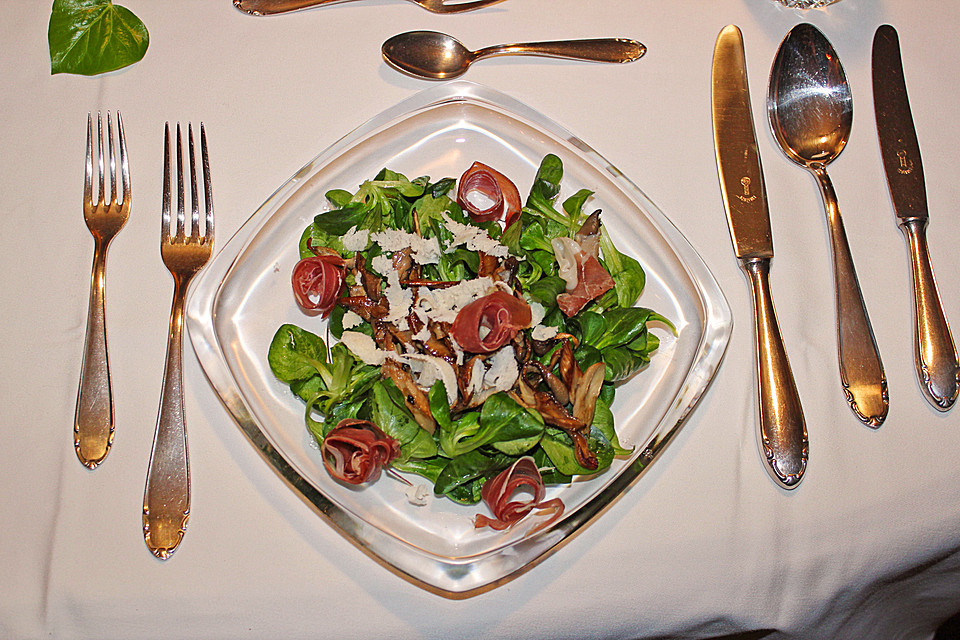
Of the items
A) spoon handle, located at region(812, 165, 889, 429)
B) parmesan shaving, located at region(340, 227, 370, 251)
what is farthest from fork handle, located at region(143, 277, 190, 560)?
spoon handle, located at region(812, 165, 889, 429)

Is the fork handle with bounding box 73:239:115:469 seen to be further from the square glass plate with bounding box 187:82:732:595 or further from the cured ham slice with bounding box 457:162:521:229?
the cured ham slice with bounding box 457:162:521:229

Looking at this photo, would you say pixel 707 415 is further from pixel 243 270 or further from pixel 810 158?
pixel 243 270

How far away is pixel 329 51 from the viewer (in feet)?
3.03

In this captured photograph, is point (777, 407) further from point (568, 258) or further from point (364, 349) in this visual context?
point (364, 349)

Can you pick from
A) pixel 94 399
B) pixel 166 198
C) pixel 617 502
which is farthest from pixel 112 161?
pixel 617 502

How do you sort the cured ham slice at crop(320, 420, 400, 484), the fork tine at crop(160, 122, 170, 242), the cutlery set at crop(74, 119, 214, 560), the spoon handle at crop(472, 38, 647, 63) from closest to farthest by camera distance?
the cured ham slice at crop(320, 420, 400, 484), the cutlery set at crop(74, 119, 214, 560), the fork tine at crop(160, 122, 170, 242), the spoon handle at crop(472, 38, 647, 63)

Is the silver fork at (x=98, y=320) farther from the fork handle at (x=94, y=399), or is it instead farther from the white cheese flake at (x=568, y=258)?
the white cheese flake at (x=568, y=258)

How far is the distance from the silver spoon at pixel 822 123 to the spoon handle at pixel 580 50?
0.21 m

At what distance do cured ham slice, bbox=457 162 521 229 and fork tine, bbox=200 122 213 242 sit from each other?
0.34 m

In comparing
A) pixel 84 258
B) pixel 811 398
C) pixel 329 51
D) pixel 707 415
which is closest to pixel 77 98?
pixel 84 258

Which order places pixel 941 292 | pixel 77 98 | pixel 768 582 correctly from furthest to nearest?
1. pixel 77 98
2. pixel 941 292
3. pixel 768 582

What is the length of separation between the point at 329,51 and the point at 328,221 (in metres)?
0.35

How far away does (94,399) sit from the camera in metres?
0.75

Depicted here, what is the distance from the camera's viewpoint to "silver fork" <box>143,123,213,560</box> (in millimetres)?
693
